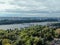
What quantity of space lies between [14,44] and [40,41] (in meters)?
3.55

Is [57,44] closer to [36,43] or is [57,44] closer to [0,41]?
[36,43]

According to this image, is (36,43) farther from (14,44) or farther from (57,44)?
(57,44)

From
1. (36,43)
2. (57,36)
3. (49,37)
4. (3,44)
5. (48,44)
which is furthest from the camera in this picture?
(57,36)

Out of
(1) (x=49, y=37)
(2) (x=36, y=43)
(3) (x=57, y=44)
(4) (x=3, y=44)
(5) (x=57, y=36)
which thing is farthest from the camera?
(5) (x=57, y=36)

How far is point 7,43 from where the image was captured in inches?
991

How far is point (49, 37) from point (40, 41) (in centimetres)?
660

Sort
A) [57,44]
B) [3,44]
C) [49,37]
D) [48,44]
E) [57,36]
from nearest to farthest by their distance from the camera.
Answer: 1. [3,44]
2. [48,44]
3. [57,44]
4. [49,37]
5. [57,36]

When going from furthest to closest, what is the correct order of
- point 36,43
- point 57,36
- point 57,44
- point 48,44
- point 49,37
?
point 57,36 < point 49,37 < point 57,44 < point 48,44 < point 36,43

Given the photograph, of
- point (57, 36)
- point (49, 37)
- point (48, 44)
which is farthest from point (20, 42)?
point (57, 36)

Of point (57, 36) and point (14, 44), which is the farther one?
point (57, 36)

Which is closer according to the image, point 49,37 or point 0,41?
point 0,41

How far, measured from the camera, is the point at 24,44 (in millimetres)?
25797

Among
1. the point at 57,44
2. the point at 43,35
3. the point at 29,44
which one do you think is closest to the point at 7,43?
the point at 29,44

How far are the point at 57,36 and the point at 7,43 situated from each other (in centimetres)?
1519
